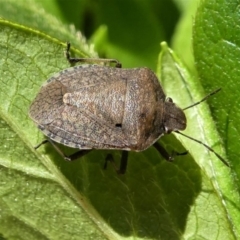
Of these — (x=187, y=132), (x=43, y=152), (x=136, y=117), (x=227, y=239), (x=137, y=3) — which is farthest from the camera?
(x=137, y=3)

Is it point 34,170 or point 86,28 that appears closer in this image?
point 34,170

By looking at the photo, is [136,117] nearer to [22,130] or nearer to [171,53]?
[171,53]

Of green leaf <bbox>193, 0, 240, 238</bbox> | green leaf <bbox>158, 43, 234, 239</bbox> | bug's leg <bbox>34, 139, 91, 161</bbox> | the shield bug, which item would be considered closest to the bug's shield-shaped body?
the shield bug

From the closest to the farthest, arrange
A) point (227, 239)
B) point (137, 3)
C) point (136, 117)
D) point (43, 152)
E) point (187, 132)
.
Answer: point (227, 239)
point (43, 152)
point (187, 132)
point (136, 117)
point (137, 3)

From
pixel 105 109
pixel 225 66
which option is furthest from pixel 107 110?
pixel 225 66

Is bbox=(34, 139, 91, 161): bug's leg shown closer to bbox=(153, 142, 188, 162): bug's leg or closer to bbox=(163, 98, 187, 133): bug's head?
bbox=(153, 142, 188, 162): bug's leg

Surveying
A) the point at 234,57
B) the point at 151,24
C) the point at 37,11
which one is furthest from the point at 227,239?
the point at 151,24

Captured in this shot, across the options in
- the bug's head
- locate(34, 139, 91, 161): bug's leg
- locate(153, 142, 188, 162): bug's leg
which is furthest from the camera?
A: the bug's head

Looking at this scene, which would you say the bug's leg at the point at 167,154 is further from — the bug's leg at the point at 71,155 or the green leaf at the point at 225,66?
the bug's leg at the point at 71,155
